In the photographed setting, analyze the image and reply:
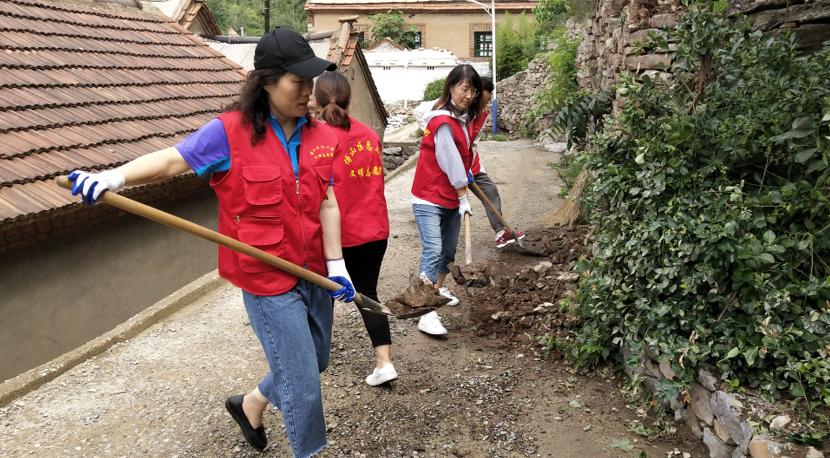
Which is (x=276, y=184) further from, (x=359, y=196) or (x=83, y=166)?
(x=83, y=166)

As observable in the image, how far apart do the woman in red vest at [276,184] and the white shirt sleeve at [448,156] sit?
1706 millimetres

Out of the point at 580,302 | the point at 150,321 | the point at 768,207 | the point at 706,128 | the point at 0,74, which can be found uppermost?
the point at 0,74

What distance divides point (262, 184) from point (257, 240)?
0.24 m

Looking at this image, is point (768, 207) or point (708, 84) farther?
point (708, 84)

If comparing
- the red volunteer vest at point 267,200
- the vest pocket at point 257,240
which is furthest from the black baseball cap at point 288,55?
the vest pocket at point 257,240

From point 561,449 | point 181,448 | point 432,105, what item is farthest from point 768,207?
point 181,448

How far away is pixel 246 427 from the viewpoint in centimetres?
325

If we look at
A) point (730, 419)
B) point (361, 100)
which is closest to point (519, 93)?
point (361, 100)

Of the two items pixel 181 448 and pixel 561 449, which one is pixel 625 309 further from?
pixel 181 448

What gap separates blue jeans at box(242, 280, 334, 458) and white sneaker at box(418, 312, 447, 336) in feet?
6.08

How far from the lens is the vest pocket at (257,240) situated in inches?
105

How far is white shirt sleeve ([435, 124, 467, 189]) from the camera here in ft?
14.8

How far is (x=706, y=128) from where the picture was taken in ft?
11.3

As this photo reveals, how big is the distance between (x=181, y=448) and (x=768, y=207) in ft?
10.5
